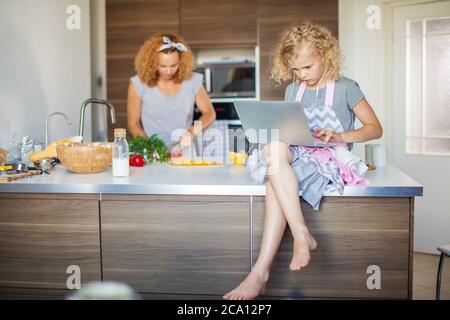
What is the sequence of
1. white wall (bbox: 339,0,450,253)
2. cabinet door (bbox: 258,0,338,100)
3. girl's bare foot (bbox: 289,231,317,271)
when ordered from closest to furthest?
girl's bare foot (bbox: 289,231,317,271)
white wall (bbox: 339,0,450,253)
cabinet door (bbox: 258,0,338,100)

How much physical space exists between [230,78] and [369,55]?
3.77ft

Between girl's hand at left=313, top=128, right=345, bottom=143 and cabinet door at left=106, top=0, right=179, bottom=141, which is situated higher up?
cabinet door at left=106, top=0, right=179, bottom=141

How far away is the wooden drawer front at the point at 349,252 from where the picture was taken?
2.23 metres

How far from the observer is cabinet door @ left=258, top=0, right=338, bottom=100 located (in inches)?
187

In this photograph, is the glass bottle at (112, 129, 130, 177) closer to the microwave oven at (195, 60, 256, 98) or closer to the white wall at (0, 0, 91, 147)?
the white wall at (0, 0, 91, 147)

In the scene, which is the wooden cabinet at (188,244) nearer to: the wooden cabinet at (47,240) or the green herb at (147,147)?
the wooden cabinet at (47,240)

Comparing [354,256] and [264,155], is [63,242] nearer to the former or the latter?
[264,155]

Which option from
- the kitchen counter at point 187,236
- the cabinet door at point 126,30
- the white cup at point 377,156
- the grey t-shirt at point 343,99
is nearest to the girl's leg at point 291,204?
the kitchen counter at point 187,236

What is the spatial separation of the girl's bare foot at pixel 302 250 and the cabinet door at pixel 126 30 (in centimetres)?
319

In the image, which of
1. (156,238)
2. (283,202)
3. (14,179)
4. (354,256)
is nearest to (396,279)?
(354,256)

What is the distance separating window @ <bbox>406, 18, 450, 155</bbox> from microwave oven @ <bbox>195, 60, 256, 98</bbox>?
1.27 m

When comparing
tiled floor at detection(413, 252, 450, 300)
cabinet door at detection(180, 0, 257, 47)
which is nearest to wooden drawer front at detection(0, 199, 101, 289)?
tiled floor at detection(413, 252, 450, 300)

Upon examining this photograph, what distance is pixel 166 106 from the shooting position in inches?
144

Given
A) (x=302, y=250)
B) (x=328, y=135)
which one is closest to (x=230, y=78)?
(x=328, y=135)
